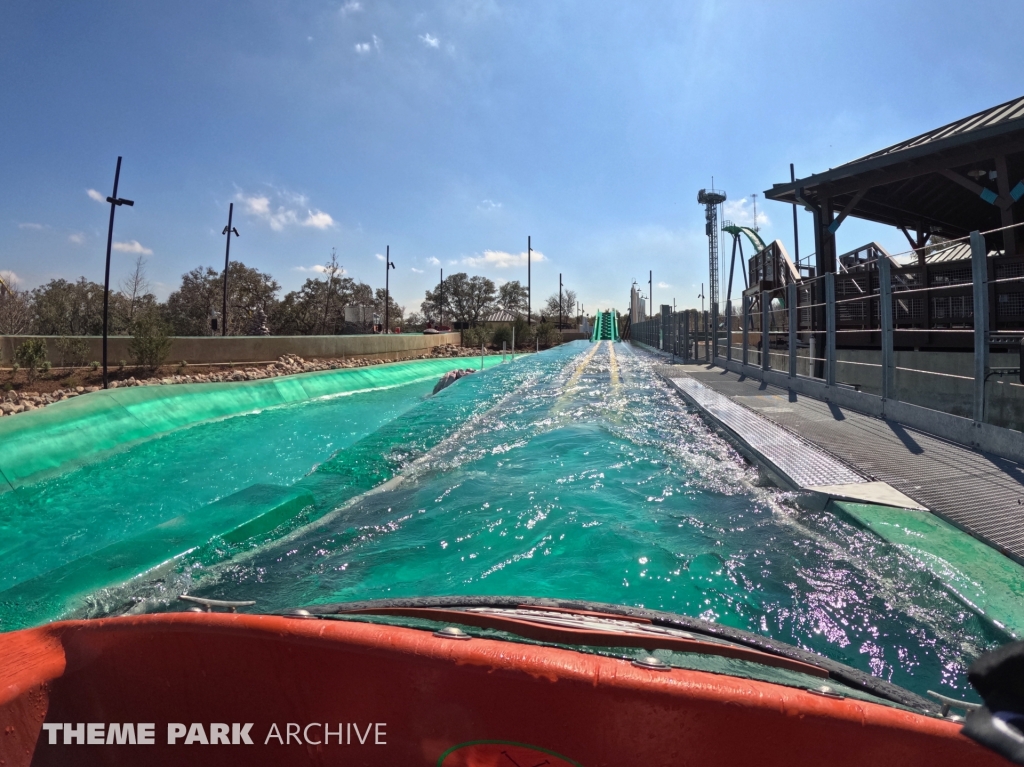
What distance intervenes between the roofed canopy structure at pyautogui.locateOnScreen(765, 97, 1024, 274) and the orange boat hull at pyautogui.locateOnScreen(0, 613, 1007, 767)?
10318 mm

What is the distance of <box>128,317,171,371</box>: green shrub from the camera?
43.3 feet

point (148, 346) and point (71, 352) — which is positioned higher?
point (148, 346)

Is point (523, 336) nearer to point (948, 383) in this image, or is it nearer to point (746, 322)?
point (746, 322)

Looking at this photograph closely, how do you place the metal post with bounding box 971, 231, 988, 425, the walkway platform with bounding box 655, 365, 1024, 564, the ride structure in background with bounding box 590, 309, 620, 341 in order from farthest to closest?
the ride structure in background with bounding box 590, 309, 620, 341 < the metal post with bounding box 971, 231, 988, 425 < the walkway platform with bounding box 655, 365, 1024, 564

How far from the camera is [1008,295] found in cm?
813

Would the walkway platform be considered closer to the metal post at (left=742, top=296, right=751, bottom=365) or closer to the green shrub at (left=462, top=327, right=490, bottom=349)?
the metal post at (left=742, top=296, right=751, bottom=365)

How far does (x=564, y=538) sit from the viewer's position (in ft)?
11.0

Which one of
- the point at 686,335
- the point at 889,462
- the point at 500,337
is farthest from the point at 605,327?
the point at 889,462

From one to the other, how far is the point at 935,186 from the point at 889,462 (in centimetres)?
1184

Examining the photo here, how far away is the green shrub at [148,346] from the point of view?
43.3 ft

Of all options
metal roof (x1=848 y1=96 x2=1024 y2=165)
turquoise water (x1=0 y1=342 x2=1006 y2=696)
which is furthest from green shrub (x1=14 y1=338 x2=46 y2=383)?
metal roof (x1=848 y1=96 x2=1024 y2=165)

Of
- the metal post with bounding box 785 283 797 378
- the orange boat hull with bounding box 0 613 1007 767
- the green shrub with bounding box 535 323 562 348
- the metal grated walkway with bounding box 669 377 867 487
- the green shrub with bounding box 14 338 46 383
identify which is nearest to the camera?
the orange boat hull with bounding box 0 613 1007 767

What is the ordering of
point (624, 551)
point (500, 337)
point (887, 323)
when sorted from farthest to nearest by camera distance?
point (500, 337) → point (887, 323) → point (624, 551)

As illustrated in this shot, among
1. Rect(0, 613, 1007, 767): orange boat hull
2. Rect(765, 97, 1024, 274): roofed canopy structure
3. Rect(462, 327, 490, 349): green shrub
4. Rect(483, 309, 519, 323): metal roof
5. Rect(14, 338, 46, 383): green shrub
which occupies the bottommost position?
Rect(0, 613, 1007, 767): orange boat hull
